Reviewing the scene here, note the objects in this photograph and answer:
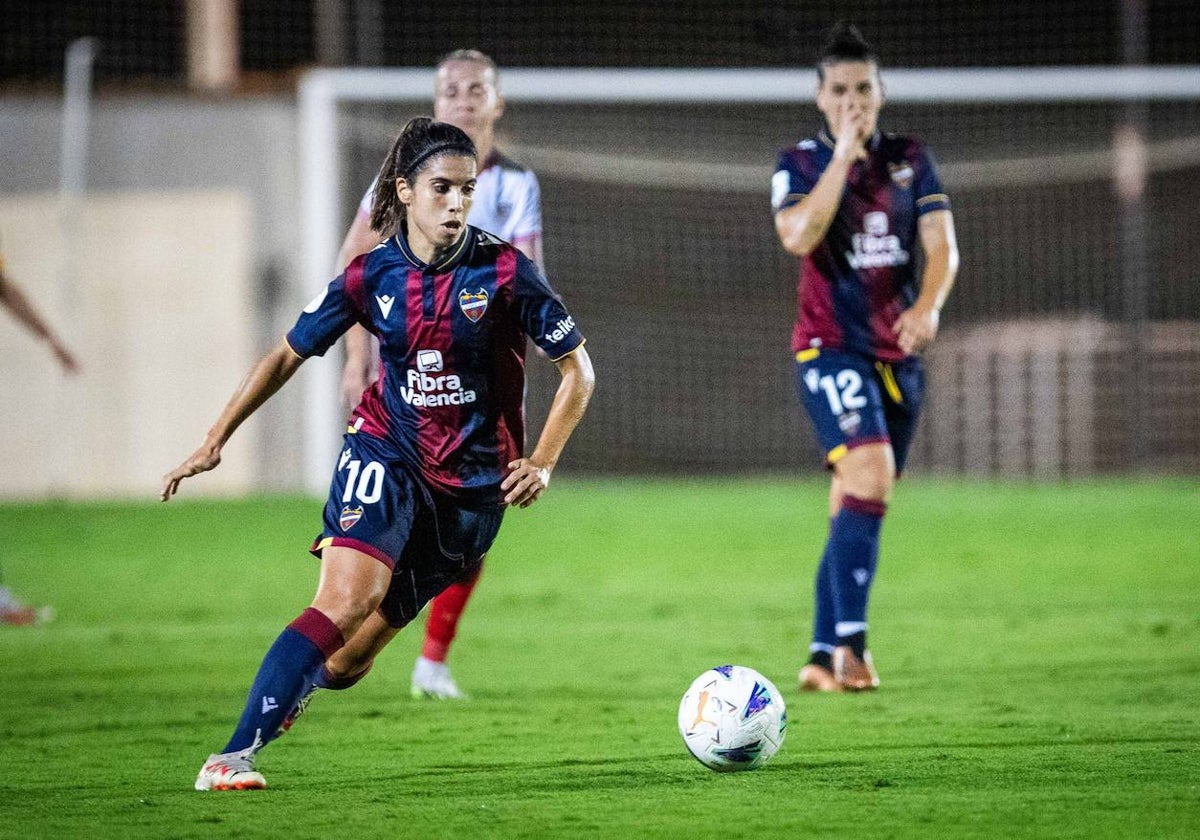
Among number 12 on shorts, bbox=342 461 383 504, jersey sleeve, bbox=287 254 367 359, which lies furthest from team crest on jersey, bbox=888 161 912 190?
number 12 on shorts, bbox=342 461 383 504

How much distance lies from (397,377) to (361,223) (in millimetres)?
1655

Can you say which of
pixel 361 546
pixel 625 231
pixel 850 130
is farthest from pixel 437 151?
pixel 625 231

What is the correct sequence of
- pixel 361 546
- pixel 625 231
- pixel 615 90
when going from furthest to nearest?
pixel 625 231, pixel 615 90, pixel 361 546

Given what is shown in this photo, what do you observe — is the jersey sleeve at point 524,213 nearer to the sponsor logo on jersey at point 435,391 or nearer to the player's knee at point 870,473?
the player's knee at point 870,473

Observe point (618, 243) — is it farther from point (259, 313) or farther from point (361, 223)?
point (361, 223)

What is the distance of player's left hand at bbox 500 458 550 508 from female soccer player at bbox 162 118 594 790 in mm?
21

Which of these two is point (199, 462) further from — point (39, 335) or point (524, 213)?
point (39, 335)

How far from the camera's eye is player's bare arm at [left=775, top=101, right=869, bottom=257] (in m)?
6.85

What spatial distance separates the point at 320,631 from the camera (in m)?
4.79

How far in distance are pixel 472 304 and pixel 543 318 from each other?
21 cm

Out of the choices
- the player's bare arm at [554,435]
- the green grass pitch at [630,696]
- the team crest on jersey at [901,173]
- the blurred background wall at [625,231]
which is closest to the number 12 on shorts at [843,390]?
the team crest on jersey at [901,173]

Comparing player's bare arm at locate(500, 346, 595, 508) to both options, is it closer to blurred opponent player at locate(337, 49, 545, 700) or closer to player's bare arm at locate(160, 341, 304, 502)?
player's bare arm at locate(160, 341, 304, 502)

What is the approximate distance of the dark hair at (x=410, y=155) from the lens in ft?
16.9

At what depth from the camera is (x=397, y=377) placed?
17.1 ft
